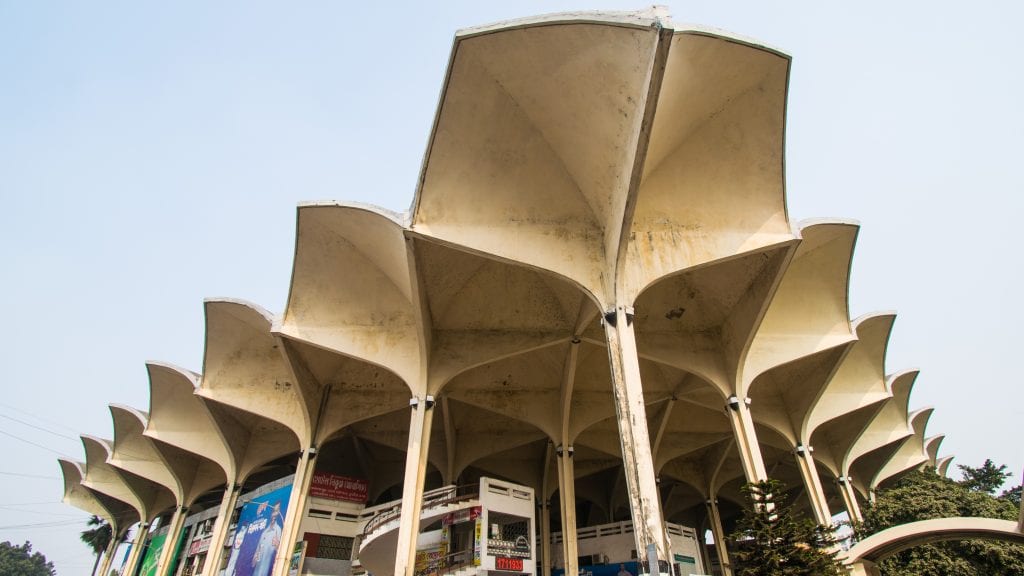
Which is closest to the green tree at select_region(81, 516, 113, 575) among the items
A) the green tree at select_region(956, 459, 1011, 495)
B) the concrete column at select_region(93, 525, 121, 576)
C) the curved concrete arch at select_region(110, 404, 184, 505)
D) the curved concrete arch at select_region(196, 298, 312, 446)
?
the concrete column at select_region(93, 525, 121, 576)

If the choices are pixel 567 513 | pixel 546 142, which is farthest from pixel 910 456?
pixel 546 142

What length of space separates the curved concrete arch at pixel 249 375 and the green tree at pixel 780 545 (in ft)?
51.6

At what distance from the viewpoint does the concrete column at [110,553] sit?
33356 mm

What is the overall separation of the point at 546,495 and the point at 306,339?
49.5 ft

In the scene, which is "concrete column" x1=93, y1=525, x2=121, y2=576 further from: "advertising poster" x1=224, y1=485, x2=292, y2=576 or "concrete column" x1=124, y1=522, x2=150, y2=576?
"advertising poster" x1=224, y1=485, x2=292, y2=576

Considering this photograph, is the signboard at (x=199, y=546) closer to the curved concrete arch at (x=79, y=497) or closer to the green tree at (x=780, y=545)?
the curved concrete arch at (x=79, y=497)

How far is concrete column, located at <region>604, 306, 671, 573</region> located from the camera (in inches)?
382

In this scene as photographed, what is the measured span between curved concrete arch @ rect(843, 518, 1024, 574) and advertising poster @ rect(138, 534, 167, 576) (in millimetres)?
29688

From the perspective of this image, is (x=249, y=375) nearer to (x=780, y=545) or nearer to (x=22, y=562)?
(x=780, y=545)

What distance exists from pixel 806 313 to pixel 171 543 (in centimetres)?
2925

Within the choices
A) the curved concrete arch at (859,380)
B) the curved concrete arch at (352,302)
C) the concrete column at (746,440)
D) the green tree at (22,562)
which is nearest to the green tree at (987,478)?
the curved concrete arch at (859,380)

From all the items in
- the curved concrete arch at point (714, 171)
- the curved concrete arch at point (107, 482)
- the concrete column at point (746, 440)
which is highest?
the curved concrete arch at point (714, 171)

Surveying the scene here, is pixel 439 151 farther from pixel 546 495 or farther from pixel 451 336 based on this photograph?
pixel 546 495

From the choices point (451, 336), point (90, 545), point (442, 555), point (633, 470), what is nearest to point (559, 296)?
point (451, 336)
